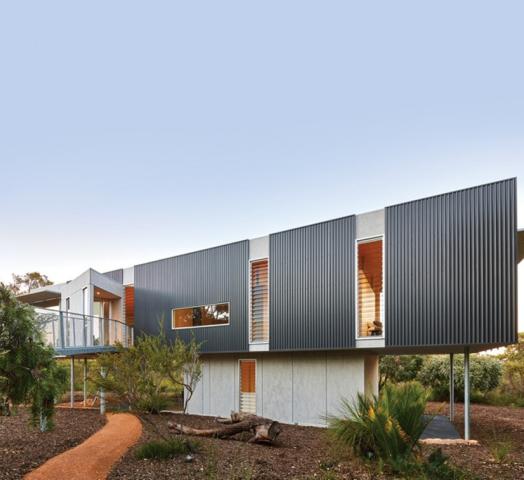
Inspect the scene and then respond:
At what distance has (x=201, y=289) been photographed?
19531 millimetres

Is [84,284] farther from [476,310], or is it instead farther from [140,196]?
[476,310]

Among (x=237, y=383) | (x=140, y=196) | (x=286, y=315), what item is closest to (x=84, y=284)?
(x=140, y=196)

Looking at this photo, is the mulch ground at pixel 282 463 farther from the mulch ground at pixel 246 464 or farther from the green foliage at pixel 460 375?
the green foliage at pixel 460 375

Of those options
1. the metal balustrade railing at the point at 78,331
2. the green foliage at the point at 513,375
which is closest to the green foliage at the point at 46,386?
the metal balustrade railing at the point at 78,331

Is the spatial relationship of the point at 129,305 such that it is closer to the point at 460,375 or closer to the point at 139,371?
the point at 139,371

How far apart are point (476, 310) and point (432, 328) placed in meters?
1.17

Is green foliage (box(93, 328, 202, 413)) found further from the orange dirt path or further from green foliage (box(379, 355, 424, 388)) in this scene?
green foliage (box(379, 355, 424, 388))

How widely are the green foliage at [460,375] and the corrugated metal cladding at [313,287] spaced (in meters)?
10.9

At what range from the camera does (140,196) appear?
22797 millimetres

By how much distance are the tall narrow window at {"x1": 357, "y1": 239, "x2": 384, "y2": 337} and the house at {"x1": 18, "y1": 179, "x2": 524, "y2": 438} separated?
28mm

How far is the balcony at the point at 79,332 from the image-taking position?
15445 mm

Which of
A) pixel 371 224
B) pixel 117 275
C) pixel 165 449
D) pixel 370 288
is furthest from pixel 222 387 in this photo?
pixel 165 449

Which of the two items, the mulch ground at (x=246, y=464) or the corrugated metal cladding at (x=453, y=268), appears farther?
the corrugated metal cladding at (x=453, y=268)

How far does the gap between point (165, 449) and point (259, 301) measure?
327 inches
